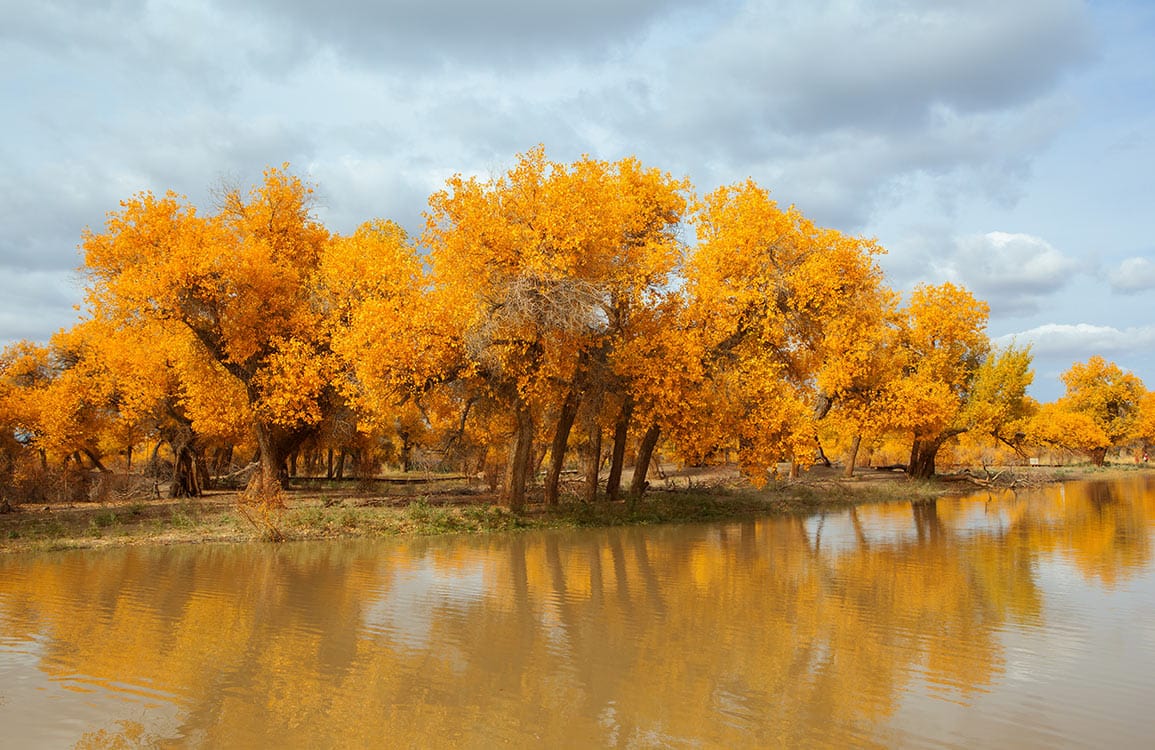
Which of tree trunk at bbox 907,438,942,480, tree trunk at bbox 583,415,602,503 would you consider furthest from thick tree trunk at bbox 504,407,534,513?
tree trunk at bbox 907,438,942,480

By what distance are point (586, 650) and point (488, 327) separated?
1390cm

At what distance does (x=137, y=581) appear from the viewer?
15.0 meters

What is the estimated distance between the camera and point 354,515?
24.0 meters

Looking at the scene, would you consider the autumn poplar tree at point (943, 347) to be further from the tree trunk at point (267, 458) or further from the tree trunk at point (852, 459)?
the tree trunk at point (267, 458)

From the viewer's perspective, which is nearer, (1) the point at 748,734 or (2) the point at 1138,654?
(1) the point at 748,734

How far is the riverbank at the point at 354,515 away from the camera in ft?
70.3

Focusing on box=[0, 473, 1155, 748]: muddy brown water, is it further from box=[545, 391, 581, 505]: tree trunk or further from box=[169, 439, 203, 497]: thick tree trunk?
box=[169, 439, 203, 497]: thick tree trunk

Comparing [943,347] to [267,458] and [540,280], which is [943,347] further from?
[267,458]

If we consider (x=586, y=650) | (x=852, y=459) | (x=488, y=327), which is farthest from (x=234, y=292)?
(x=852, y=459)

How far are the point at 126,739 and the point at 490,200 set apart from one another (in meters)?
18.1

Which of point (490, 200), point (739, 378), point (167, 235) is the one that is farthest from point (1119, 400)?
point (167, 235)

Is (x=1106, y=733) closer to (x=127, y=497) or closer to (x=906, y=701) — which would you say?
(x=906, y=701)

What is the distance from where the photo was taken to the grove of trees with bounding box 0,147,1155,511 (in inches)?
906

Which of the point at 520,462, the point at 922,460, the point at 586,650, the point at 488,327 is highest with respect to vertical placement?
the point at 488,327
